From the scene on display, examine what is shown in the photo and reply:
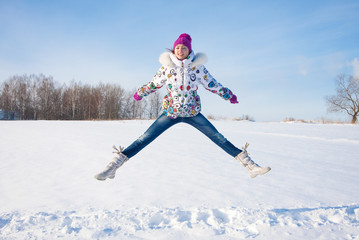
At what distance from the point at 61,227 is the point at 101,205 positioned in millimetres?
652

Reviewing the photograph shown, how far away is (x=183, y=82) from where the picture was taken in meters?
2.99

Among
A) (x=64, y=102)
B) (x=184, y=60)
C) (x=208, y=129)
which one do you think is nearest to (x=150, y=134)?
(x=208, y=129)

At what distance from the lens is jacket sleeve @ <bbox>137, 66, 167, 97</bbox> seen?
120 inches

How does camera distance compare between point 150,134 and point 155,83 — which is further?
point 155,83

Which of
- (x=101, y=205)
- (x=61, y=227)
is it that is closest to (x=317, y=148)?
(x=101, y=205)

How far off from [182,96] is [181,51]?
0.58 m

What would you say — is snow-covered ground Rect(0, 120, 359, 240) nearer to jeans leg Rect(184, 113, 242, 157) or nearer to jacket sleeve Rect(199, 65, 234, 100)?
jeans leg Rect(184, 113, 242, 157)

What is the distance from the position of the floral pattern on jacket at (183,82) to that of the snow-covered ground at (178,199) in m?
1.36

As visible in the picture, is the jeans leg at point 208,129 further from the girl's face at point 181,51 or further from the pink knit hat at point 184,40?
the pink knit hat at point 184,40

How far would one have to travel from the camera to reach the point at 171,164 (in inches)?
224

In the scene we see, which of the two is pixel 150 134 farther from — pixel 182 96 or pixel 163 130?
pixel 182 96

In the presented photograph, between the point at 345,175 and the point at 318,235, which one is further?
the point at 345,175

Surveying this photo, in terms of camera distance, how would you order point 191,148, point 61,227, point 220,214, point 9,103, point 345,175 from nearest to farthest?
point 61,227 < point 220,214 < point 345,175 < point 191,148 < point 9,103

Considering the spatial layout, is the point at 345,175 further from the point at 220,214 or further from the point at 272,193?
the point at 220,214
